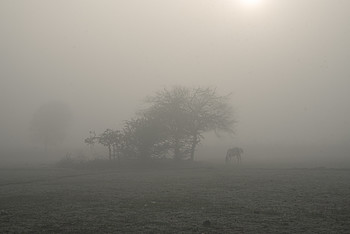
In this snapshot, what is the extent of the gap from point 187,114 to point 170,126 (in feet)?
9.81

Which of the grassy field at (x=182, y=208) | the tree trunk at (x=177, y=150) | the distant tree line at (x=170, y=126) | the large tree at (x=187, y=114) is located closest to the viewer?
the grassy field at (x=182, y=208)

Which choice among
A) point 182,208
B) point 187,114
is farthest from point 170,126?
point 182,208

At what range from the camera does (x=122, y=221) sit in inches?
581

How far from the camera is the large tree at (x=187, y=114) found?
168 feet

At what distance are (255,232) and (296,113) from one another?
180 metres

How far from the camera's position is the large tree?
168 ft

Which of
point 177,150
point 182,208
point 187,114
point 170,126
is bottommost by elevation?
point 182,208

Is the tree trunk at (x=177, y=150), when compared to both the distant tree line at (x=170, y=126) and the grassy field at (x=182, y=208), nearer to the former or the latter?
the distant tree line at (x=170, y=126)

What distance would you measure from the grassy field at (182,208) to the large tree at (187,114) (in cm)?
2477

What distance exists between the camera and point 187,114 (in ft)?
172

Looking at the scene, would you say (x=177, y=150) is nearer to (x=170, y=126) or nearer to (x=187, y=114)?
(x=170, y=126)

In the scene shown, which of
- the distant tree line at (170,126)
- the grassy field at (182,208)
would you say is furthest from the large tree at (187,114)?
the grassy field at (182,208)

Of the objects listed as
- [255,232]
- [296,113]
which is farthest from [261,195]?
[296,113]

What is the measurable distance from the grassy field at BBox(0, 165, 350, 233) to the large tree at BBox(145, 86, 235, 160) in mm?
24772
